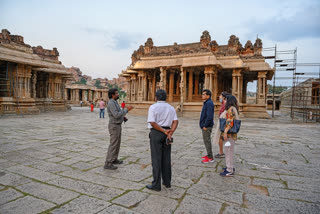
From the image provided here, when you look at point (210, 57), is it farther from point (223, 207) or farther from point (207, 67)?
point (223, 207)

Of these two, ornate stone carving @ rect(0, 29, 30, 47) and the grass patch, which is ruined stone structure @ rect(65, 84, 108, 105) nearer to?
ornate stone carving @ rect(0, 29, 30, 47)

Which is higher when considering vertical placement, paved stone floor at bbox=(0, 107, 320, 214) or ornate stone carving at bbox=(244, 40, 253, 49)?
ornate stone carving at bbox=(244, 40, 253, 49)

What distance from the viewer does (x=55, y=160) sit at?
402 centimetres

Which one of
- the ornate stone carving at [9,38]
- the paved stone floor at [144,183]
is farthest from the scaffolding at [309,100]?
the ornate stone carving at [9,38]

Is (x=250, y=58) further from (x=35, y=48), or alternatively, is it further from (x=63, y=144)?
(x=35, y=48)

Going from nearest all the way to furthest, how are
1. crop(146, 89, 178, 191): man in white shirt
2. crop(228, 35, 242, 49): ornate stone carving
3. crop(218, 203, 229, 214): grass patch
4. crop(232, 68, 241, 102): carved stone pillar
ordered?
crop(218, 203, 229, 214): grass patch, crop(146, 89, 178, 191): man in white shirt, crop(232, 68, 241, 102): carved stone pillar, crop(228, 35, 242, 49): ornate stone carving

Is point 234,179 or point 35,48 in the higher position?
point 35,48

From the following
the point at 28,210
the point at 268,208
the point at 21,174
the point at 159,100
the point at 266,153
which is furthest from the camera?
the point at 266,153

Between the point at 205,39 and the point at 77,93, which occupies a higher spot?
the point at 205,39

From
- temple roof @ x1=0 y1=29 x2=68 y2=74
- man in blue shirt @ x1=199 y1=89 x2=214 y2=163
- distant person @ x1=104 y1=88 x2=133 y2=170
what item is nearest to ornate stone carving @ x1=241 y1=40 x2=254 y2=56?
man in blue shirt @ x1=199 y1=89 x2=214 y2=163

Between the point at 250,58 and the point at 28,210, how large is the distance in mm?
20497

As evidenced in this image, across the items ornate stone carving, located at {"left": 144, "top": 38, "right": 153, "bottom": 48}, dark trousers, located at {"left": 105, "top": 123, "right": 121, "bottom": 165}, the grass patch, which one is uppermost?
ornate stone carving, located at {"left": 144, "top": 38, "right": 153, "bottom": 48}

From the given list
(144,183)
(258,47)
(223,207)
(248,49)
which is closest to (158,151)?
(144,183)

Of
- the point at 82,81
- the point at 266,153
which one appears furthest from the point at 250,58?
the point at 82,81
